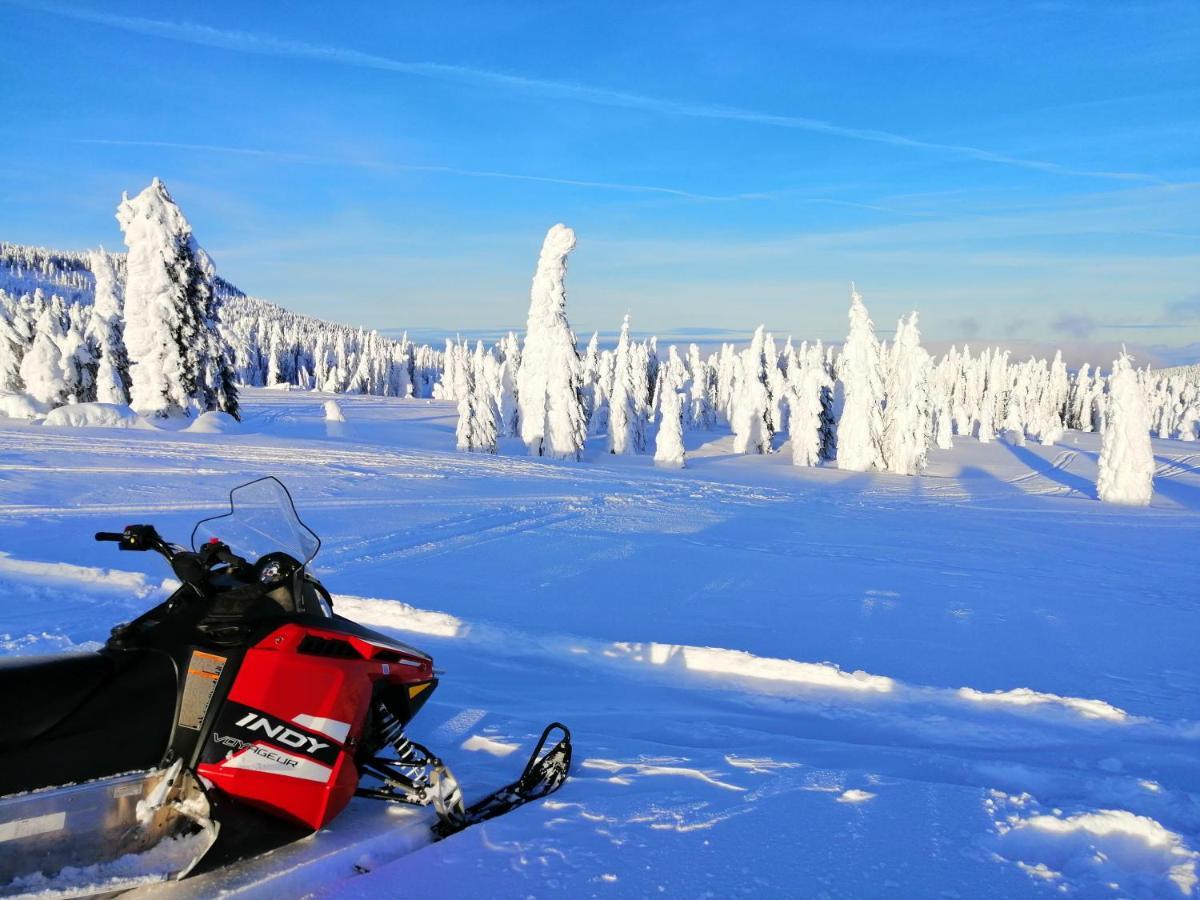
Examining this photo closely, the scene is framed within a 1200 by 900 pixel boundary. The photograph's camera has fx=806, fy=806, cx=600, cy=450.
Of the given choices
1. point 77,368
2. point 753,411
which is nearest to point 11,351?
point 77,368

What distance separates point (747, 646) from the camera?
6965 mm

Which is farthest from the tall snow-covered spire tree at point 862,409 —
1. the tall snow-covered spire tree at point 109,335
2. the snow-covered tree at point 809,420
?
the tall snow-covered spire tree at point 109,335

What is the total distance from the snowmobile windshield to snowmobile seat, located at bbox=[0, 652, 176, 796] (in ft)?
2.29

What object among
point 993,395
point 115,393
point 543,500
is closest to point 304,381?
point 115,393

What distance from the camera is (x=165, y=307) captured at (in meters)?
27.5

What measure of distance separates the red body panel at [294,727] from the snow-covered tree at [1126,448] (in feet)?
115

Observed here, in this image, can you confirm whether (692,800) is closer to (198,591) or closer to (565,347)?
(198,591)

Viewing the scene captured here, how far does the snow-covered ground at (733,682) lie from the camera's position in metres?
3.37

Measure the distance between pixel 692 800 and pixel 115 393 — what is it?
44034mm

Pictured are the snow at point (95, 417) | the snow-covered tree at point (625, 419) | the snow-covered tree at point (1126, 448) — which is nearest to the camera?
the snow at point (95, 417)

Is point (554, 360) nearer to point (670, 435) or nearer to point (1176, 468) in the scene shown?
point (670, 435)

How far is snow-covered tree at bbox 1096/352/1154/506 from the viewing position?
32156 mm

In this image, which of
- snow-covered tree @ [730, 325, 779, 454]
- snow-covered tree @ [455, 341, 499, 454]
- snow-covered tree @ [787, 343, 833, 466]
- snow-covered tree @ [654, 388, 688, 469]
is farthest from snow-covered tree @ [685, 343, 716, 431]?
snow-covered tree @ [455, 341, 499, 454]

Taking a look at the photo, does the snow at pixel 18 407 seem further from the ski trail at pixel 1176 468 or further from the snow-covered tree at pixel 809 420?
the ski trail at pixel 1176 468
